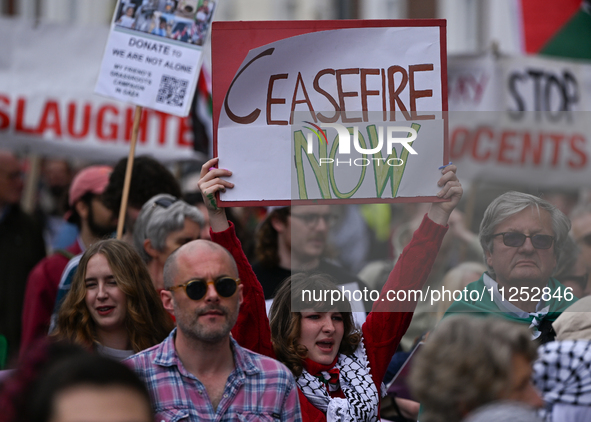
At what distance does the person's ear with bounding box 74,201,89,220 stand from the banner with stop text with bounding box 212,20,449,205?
1.72 metres

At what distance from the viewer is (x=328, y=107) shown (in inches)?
124

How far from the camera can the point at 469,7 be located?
49.0 ft

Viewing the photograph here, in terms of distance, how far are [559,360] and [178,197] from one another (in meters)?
2.78

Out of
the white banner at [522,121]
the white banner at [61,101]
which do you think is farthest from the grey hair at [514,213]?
the white banner at [61,101]

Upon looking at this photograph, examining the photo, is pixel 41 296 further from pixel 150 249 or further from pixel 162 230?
pixel 162 230

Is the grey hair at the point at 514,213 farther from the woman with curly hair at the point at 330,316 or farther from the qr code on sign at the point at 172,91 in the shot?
the qr code on sign at the point at 172,91

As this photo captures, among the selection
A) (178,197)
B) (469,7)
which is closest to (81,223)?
(178,197)

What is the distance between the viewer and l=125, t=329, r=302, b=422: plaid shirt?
8.27 ft

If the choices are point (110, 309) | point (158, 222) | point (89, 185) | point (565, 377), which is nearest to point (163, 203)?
point (158, 222)

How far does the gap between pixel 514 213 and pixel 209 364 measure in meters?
1.25

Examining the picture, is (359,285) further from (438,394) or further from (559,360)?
(438,394)

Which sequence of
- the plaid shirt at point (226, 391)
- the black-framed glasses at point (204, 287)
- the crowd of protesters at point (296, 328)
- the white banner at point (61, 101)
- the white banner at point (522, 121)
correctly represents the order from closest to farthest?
the crowd of protesters at point (296, 328)
the plaid shirt at point (226, 391)
the black-framed glasses at point (204, 287)
the white banner at point (522, 121)
the white banner at point (61, 101)

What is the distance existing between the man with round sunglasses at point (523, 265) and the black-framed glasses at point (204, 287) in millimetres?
928

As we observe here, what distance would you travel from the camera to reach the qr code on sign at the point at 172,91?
414 centimetres
